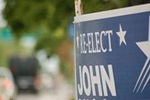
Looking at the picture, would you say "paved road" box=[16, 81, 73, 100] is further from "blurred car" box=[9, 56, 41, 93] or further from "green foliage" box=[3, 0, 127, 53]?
"green foliage" box=[3, 0, 127, 53]

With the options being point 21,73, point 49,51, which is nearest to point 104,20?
point 49,51

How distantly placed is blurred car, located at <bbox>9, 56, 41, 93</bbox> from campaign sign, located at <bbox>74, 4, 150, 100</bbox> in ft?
98.5

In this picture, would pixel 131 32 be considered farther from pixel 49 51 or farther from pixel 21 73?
pixel 21 73

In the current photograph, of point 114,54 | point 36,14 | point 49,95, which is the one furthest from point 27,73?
point 114,54

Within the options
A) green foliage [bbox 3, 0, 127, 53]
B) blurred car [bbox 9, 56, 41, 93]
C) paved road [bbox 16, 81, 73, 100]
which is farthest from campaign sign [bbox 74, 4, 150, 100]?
blurred car [bbox 9, 56, 41, 93]

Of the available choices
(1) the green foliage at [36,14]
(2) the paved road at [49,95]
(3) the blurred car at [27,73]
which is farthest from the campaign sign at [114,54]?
(3) the blurred car at [27,73]

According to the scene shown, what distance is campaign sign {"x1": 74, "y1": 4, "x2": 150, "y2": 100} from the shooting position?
15.5 ft

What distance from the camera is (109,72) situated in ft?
16.4

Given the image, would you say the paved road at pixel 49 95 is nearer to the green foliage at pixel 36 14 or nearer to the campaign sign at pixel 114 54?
the green foliage at pixel 36 14

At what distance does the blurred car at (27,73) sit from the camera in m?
35.7

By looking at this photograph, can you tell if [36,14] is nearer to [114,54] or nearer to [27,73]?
[114,54]

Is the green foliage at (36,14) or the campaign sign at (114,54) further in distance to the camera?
the green foliage at (36,14)

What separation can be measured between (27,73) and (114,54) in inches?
1282

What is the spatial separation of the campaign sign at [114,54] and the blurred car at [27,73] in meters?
30.0
